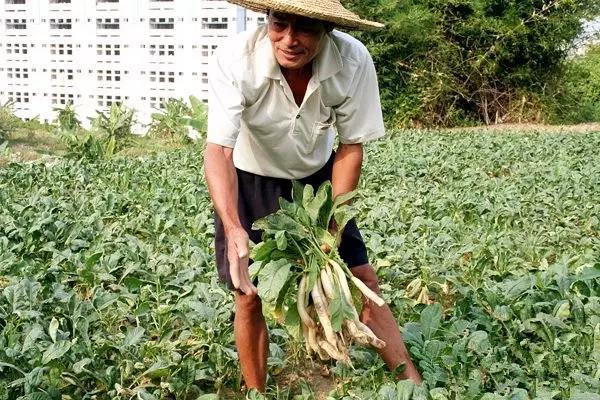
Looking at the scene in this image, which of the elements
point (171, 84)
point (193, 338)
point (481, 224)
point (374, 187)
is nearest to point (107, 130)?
point (171, 84)

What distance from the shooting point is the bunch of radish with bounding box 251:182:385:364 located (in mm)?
2572

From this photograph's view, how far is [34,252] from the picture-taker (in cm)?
473

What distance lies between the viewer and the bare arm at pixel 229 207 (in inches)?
99.2

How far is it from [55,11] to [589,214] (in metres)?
12.8

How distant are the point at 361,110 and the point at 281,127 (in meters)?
0.30

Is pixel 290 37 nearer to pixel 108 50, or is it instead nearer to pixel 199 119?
pixel 199 119

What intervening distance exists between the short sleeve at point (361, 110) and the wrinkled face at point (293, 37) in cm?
27

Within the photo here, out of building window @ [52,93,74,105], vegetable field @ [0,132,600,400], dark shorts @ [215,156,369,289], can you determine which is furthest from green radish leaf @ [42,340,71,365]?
building window @ [52,93,74,105]

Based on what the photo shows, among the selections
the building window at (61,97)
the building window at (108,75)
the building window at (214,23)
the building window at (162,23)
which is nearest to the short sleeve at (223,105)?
the building window at (214,23)

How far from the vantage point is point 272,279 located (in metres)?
2.57

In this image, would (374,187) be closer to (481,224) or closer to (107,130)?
(481,224)

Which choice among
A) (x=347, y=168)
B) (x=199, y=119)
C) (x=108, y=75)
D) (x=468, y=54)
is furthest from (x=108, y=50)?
(x=347, y=168)

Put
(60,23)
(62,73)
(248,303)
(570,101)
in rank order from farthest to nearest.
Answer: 1. (570,101)
2. (62,73)
3. (60,23)
4. (248,303)

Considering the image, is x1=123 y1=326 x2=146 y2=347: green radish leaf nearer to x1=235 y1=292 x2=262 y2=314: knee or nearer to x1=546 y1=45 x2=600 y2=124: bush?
x1=235 y1=292 x2=262 y2=314: knee
